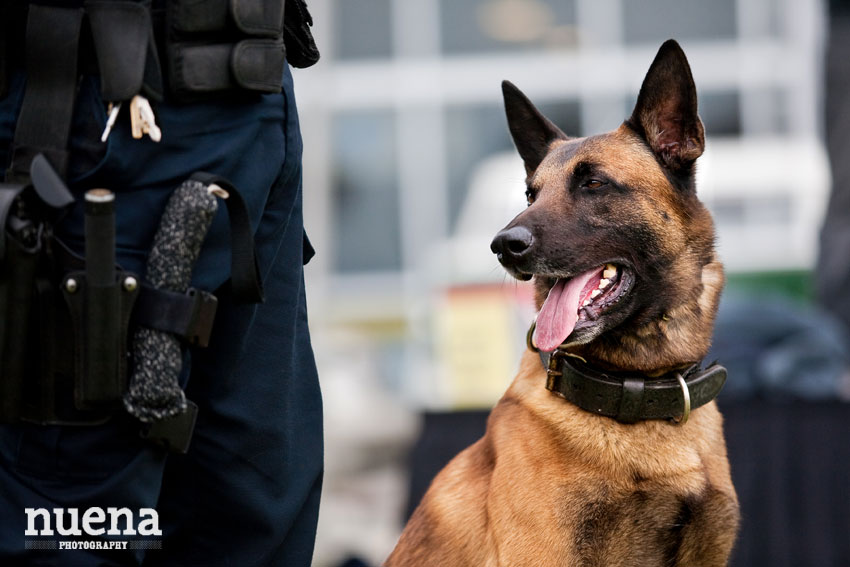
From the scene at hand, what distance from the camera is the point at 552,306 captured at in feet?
7.93

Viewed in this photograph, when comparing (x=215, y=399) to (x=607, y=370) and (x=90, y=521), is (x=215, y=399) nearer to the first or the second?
(x=90, y=521)

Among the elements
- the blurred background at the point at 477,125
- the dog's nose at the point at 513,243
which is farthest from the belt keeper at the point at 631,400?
the blurred background at the point at 477,125

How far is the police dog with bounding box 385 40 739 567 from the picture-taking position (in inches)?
87.4

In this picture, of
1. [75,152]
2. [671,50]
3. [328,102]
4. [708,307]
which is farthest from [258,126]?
[328,102]

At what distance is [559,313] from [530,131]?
0.70 meters

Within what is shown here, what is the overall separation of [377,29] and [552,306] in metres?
8.41

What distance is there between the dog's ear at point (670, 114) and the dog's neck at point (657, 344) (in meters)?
0.35

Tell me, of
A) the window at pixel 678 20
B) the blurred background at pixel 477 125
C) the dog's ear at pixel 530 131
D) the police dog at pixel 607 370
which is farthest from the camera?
the window at pixel 678 20

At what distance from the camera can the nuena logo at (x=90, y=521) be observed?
1901 millimetres

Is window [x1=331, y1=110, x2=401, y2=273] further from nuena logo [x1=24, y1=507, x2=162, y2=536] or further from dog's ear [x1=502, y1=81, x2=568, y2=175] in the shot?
nuena logo [x1=24, y1=507, x2=162, y2=536]

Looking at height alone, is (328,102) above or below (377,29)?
below

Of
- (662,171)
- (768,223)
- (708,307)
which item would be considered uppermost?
(662,171)

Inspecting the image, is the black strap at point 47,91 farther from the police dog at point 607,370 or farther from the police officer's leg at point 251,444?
the police dog at point 607,370

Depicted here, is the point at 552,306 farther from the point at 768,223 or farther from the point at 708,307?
the point at 768,223
